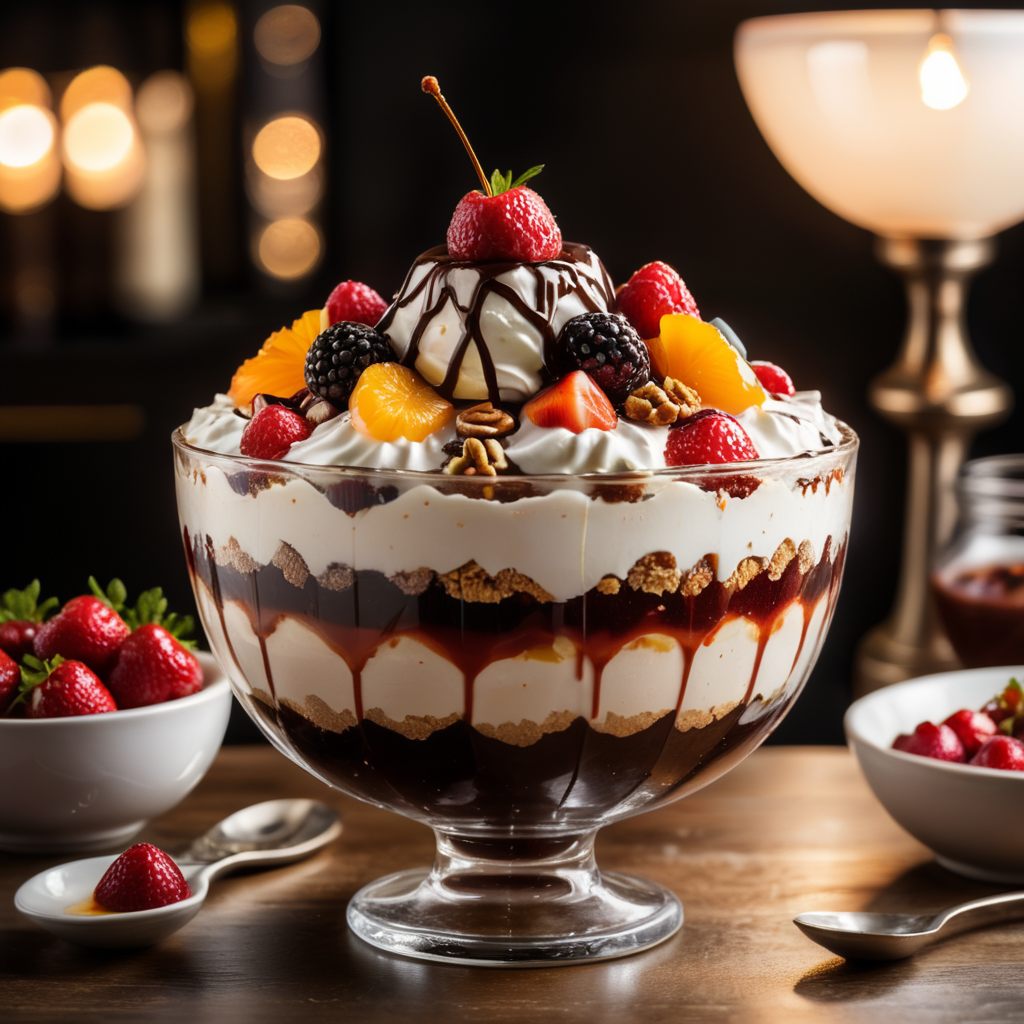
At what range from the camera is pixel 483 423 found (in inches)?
37.0

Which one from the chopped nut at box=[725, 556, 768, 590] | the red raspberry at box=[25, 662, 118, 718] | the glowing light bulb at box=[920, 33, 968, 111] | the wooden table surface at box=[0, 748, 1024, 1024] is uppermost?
the glowing light bulb at box=[920, 33, 968, 111]

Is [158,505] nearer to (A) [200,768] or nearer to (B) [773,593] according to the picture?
(A) [200,768]

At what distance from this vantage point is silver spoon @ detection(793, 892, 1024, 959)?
39.1 inches

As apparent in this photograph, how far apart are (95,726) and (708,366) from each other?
59cm

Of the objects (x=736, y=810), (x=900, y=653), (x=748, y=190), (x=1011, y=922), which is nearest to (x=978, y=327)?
(x=748, y=190)

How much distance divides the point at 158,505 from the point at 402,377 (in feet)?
6.40

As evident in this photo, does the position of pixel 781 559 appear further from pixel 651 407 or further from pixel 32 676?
pixel 32 676

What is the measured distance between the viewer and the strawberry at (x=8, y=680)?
123 centimetres

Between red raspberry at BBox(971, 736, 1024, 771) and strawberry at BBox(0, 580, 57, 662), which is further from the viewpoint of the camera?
strawberry at BBox(0, 580, 57, 662)

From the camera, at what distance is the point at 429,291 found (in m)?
1.05

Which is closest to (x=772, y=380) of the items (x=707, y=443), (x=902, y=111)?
(x=707, y=443)

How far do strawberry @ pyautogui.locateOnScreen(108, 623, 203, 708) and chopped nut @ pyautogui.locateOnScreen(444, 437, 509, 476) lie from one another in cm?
47

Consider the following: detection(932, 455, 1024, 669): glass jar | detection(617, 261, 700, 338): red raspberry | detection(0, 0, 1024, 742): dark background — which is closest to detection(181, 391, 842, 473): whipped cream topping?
detection(617, 261, 700, 338): red raspberry

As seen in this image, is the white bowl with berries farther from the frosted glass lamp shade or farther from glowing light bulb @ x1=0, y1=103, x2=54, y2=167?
glowing light bulb @ x1=0, y1=103, x2=54, y2=167
